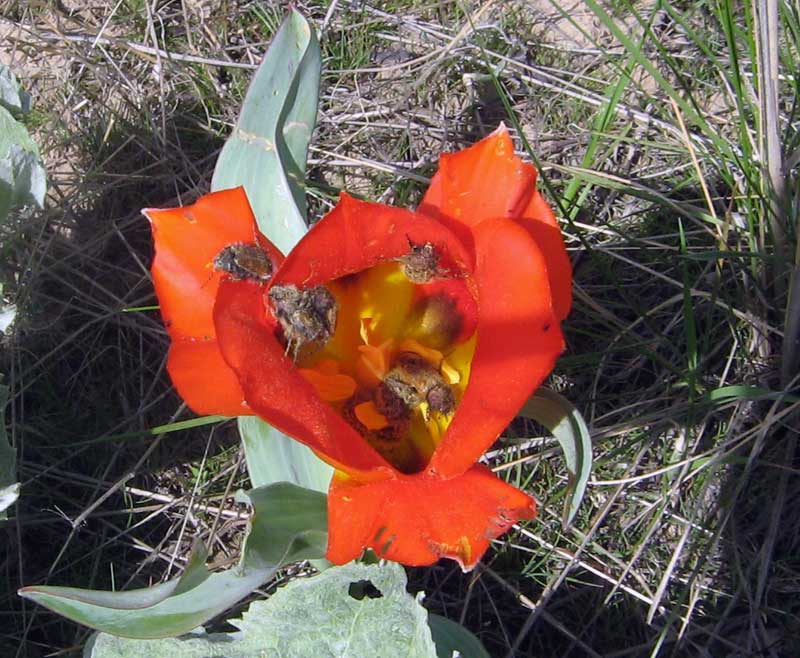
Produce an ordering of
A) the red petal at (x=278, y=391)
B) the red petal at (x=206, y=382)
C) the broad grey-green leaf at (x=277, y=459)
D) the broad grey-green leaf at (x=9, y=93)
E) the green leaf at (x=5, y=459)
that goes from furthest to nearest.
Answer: the broad grey-green leaf at (x=9, y=93)
the green leaf at (x=5, y=459)
the broad grey-green leaf at (x=277, y=459)
the red petal at (x=206, y=382)
the red petal at (x=278, y=391)

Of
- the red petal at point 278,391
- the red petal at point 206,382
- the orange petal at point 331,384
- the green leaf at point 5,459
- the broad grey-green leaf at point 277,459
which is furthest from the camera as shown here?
the green leaf at point 5,459

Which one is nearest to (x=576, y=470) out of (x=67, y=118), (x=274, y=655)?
(x=274, y=655)

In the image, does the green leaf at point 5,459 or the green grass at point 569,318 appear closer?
the green leaf at point 5,459

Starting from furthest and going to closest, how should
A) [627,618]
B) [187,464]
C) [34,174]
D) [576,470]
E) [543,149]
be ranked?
[543,149], [187,464], [627,618], [34,174], [576,470]

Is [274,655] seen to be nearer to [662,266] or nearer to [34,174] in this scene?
[34,174]

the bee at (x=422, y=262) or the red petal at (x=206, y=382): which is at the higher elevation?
the bee at (x=422, y=262)

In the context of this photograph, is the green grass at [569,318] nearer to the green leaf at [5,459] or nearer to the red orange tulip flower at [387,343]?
the green leaf at [5,459]

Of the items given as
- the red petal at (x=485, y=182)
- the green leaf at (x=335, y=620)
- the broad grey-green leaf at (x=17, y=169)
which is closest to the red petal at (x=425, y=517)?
the green leaf at (x=335, y=620)
